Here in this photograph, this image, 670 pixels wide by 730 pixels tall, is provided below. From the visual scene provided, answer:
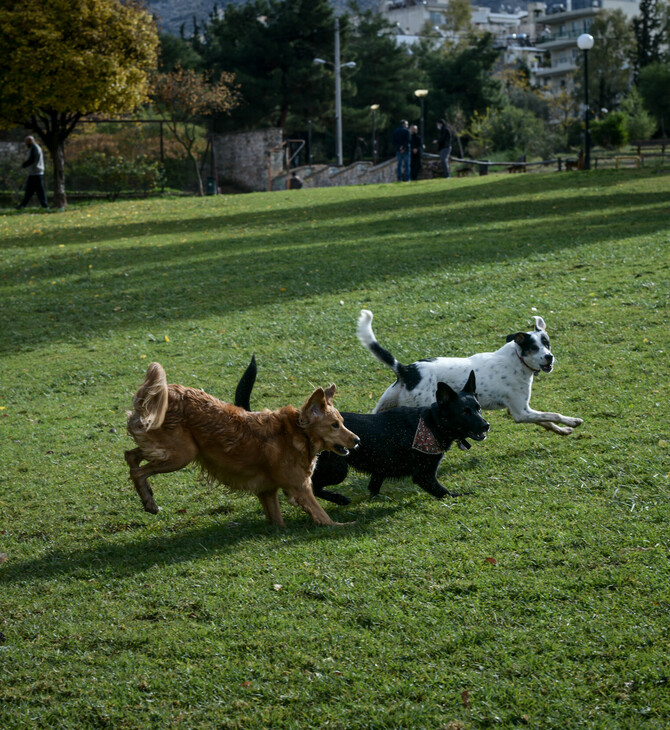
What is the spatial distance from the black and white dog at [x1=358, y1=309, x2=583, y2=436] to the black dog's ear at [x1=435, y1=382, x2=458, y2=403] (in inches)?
32.9

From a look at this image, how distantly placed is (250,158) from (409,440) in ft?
128

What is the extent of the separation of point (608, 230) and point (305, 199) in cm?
1202

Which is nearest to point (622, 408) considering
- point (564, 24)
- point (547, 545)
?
point (547, 545)

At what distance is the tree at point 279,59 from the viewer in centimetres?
5259

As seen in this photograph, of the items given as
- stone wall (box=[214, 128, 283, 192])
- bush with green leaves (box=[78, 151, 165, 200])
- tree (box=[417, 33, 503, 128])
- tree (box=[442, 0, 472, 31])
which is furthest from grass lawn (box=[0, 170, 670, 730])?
tree (box=[442, 0, 472, 31])

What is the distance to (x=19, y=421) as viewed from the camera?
9.07 m

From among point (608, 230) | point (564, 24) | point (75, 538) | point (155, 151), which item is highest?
point (564, 24)

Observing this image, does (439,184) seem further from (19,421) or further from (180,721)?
(180,721)

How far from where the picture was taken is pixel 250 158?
1708 inches

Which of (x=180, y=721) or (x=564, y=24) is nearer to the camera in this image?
(x=180, y=721)

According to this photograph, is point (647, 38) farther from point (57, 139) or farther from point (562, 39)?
point (57, 139)

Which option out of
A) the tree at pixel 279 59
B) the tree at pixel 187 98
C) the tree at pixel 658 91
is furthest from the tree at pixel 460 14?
the tree at pixel 187 98

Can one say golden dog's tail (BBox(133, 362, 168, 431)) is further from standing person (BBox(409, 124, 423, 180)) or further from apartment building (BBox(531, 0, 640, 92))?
apartment building (BBox(531, 0, 640, 92))

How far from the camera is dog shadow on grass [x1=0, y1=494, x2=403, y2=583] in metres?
5.36
